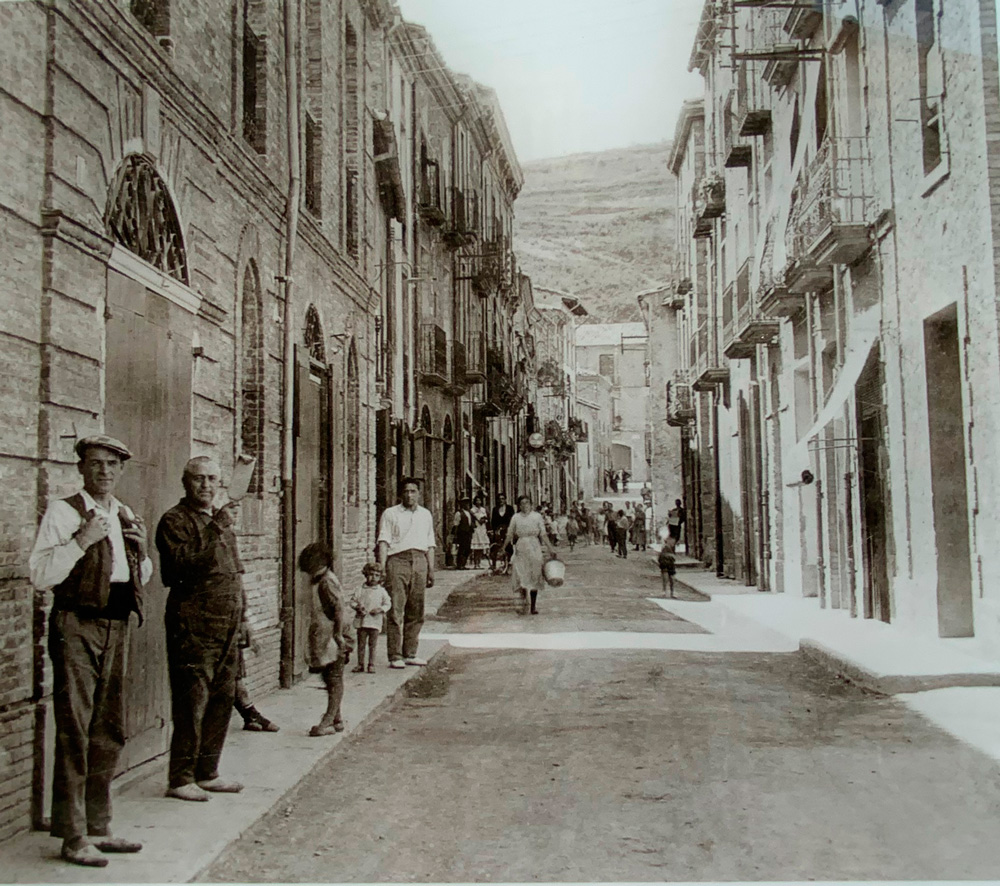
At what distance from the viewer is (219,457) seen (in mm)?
7434

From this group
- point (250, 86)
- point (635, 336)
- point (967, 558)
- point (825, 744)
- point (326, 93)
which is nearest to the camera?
point (825, 744)

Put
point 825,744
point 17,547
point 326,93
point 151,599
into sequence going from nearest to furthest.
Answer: point 17,547 < point 151,599 < point 825,744 < point 326,93

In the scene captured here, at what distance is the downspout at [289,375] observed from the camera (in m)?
8.74

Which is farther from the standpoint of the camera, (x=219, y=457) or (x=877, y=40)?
(x=877, y=40)

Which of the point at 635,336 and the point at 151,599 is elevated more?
the point at 635,336


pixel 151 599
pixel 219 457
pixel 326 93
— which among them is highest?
pixel 326 93

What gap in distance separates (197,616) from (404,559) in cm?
448

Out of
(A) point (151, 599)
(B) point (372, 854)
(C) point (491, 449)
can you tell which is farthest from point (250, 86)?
(C) point (491, 449)

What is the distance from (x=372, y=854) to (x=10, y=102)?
10.9ft

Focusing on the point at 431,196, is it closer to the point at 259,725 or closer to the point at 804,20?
the point at 804,20

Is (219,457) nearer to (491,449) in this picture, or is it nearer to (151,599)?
(151,599)

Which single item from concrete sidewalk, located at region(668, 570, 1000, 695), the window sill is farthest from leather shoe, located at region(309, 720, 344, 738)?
the window sill

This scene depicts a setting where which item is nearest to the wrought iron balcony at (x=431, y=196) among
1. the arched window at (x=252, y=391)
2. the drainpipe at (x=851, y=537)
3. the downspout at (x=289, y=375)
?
the drainpipe at (x=851, y=537)

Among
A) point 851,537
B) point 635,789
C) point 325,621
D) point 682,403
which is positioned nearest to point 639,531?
point 682,403
